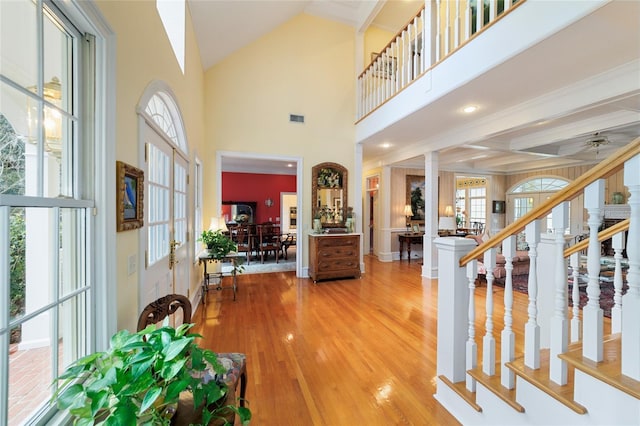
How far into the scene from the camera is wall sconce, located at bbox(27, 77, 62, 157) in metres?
0.93

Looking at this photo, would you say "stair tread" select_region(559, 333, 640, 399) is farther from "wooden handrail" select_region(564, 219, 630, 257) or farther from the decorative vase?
the decorative vase

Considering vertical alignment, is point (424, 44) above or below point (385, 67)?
below

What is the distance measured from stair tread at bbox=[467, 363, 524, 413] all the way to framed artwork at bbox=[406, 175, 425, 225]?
235 inches

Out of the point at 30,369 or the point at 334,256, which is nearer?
the point at 30,369

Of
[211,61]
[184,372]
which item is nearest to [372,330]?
[184,372]

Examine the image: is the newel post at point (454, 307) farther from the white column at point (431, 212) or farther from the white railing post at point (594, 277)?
the white column at point (431, 212)

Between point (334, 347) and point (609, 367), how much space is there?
1.88 metres

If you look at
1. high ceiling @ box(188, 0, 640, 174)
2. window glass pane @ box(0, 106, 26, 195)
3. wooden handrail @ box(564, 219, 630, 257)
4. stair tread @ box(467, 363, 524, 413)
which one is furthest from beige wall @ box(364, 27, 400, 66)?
window glass pane @ box(0, 106, 26, 195)

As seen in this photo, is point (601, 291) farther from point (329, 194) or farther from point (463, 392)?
point (329, 194)

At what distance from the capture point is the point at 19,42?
870mm

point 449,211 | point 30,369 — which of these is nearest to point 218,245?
point 30,369

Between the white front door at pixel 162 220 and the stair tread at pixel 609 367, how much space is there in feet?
7.86

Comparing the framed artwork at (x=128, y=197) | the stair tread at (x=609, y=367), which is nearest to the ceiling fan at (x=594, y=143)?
the stair tread at (x=609, y=367)

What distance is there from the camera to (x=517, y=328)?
2865mm
